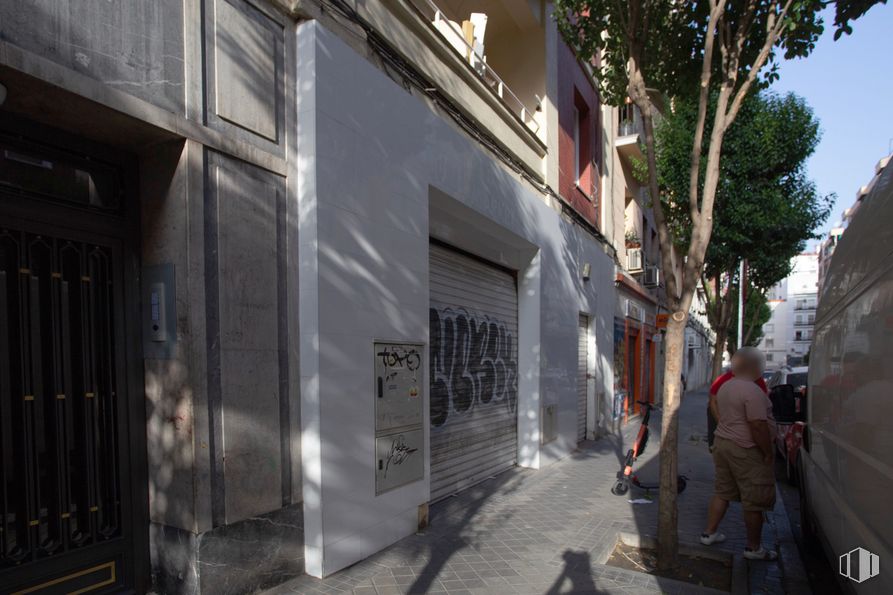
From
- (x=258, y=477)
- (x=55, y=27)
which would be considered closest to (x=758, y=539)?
(x=258, y=477)

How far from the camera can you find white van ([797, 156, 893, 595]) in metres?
2.32

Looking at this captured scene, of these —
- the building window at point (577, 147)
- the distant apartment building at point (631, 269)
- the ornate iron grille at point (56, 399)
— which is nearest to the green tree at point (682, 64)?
the ornate iron grille at point (56, 399)

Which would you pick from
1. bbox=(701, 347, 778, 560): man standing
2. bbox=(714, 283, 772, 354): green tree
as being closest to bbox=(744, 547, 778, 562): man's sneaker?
bbox=(701, 347, 778, 560): man standing

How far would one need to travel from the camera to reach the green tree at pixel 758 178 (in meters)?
12.8

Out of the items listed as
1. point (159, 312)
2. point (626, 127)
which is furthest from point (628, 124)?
point (159, 312)

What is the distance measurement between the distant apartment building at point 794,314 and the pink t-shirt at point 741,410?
93.7 m

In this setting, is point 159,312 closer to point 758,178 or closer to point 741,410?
point 741,410

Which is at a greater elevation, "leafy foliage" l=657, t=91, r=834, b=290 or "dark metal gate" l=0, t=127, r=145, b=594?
"leafy foliage" l=657, t=91, r=834, b=290

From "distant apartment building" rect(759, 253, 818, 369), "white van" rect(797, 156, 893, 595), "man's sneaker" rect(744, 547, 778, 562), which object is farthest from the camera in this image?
"distant apartment building" rect(759, 253, 818, 369)

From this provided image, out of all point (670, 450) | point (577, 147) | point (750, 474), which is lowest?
point (750, 474)

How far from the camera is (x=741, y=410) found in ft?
15.9

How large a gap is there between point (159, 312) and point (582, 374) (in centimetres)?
945

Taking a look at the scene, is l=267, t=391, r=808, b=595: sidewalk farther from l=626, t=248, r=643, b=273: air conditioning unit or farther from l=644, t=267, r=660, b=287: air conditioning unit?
l=644, t=267, r=660, b=287: air conditioning unit

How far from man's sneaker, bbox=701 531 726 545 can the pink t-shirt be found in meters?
1.01
